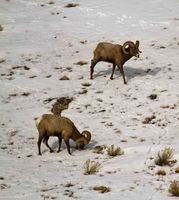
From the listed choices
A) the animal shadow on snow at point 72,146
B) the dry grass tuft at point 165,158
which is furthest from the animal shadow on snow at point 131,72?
the dry grass tuft at point 165,158

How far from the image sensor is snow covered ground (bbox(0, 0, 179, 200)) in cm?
1236

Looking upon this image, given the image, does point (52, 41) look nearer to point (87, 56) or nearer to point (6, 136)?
point (87, 56)

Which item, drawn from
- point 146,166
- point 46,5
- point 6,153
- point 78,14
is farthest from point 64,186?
point 46,5

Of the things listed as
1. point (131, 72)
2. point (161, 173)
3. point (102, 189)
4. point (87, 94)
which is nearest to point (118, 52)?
point (131, 72)

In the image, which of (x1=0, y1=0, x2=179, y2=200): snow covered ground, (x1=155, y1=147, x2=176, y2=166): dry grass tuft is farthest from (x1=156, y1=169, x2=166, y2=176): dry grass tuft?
(x1=155, y1=147, x2=176, y2=166): dry grass tuft

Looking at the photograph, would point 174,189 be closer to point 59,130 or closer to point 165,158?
point 165,158

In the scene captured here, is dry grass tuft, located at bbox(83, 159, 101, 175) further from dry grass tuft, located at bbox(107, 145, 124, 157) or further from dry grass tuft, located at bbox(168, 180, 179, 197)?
dry grass tuft, located at bbox(168, 180, 179, 197)

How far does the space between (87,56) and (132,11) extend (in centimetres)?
735

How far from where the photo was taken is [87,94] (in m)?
19.6

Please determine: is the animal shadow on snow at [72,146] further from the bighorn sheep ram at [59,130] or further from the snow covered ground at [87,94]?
the bighorn sheep ram at [59,130]

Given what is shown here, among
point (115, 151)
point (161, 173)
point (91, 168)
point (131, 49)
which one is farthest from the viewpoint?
point (131, 49)

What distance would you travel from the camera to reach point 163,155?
12.8 meters

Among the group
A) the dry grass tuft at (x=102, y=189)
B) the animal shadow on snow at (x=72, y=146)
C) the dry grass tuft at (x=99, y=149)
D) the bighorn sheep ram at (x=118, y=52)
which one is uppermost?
the bighorn sheep ram at (x=118, y=52)

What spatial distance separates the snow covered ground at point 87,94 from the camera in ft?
40.5
